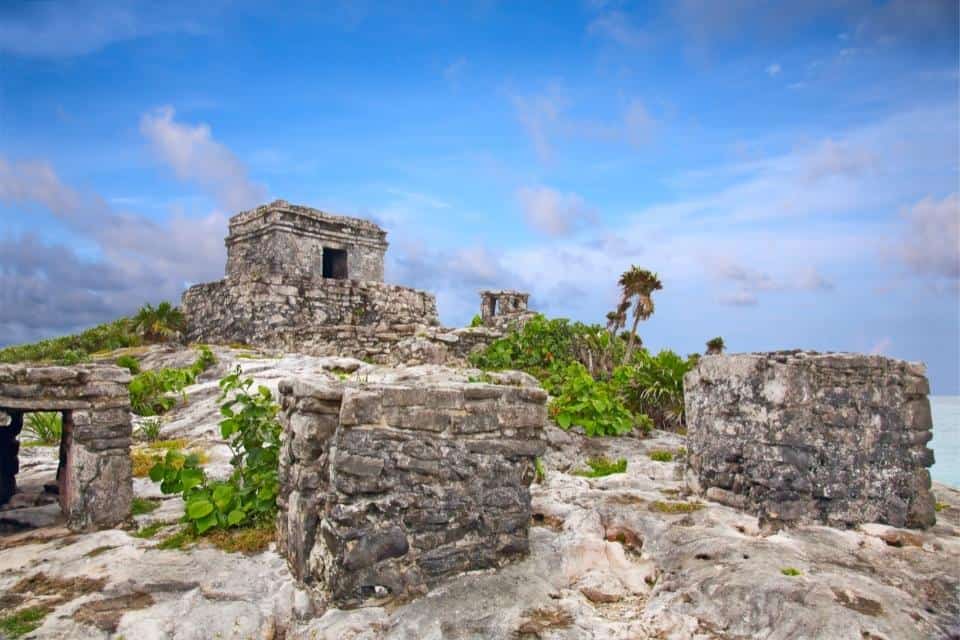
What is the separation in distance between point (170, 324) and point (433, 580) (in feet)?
49.5

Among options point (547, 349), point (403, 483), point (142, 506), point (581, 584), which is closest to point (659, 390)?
point (547, 349)

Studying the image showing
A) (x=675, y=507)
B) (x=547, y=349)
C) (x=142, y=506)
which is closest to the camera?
(x=675, y=507)

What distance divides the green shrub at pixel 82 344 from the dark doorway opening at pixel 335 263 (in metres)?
5.86

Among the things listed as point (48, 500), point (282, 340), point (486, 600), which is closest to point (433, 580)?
point (486, 600)

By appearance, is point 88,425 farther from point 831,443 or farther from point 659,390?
point 659,390

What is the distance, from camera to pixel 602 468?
8680 mm

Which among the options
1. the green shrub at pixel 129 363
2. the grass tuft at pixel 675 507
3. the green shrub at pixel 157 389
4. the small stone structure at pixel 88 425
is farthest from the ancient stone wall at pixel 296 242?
the grass tuft at pixel 675 507

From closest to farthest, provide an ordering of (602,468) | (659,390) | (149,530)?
(149,530) < (602,468) < (659,390)

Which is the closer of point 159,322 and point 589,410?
point 589,410

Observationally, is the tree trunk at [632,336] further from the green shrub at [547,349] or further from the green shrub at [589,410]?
the green shrub at [589,410]

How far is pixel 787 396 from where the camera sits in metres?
6.27

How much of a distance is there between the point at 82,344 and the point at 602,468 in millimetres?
14514

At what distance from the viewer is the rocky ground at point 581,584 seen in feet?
14.5

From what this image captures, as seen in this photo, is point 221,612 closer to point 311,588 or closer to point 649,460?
Answer: point 311,588
